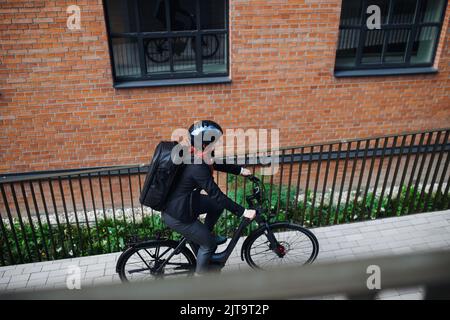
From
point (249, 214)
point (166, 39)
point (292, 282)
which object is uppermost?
point (166, 39)

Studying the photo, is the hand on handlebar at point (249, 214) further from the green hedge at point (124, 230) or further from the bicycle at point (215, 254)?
the green hedge at point (124, 230)

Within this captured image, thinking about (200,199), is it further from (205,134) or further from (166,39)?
(166,39)

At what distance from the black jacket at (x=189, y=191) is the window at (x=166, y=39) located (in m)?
3.58

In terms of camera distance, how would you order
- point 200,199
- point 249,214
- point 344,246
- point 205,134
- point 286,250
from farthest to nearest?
point 344,246
point 286,250
point 200,199
point 249,214
point 205,134

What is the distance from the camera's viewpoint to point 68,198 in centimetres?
703

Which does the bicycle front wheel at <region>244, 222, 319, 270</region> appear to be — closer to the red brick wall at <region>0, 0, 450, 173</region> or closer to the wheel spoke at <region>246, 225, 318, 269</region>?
the wheel spoke at <region>246, 225, 318, 269</region>

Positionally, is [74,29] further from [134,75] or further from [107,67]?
[134,75]

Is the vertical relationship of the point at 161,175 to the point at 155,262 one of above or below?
above

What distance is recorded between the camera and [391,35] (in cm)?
705

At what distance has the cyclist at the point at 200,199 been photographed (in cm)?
324

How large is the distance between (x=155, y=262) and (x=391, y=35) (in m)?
5.71

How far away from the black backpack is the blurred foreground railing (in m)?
2.33

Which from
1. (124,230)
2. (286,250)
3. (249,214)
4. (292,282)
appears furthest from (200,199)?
(292,282)
